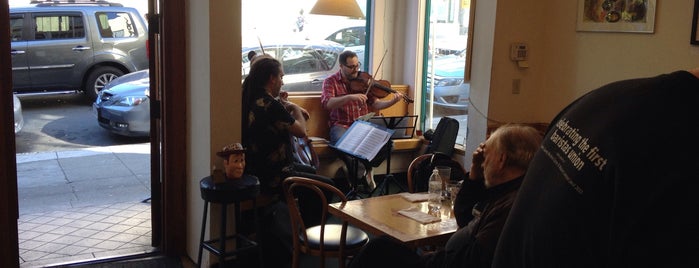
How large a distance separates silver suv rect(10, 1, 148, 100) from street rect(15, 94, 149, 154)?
341mm

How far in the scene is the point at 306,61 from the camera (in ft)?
19.1

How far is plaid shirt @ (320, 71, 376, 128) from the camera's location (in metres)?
5.37

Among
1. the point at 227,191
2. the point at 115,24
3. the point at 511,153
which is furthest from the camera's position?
the point at 115,24

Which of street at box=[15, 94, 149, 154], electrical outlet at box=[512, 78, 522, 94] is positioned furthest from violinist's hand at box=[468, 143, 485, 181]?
street at box=[15, 94, 149, 154]

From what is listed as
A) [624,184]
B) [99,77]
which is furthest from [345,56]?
[624,184]

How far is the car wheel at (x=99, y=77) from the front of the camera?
27.0 ft

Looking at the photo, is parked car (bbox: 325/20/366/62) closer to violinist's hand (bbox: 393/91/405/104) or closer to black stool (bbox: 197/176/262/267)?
violinist's hand (bbox: 393/91/405/104)

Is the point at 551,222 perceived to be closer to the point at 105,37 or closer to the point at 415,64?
the point at 415,64

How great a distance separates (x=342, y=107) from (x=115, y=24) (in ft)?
13.2

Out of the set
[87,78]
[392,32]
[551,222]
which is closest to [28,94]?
[87,78]

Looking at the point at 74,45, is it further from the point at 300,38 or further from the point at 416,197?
the point at 416,197

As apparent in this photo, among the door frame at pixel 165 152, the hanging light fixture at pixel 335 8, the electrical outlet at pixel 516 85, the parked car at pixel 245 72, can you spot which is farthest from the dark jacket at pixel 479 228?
the parked car at pixel 245 72

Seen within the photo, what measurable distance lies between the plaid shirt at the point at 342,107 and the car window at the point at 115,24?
374 centimetres

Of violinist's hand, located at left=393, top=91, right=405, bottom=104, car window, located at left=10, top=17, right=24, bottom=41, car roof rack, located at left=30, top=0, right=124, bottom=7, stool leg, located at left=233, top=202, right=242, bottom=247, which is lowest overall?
stool leg, located at left=233, top=202, right=242, bottom=247
